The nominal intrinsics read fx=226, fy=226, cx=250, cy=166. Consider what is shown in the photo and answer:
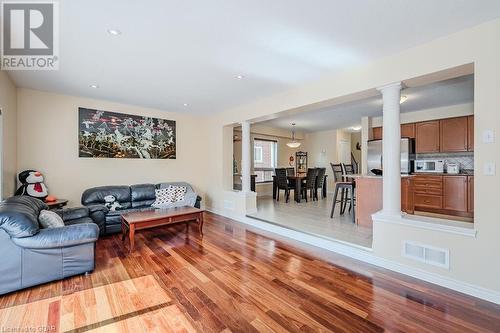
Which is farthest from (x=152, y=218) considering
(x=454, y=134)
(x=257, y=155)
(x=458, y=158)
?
(x=458, y=158)

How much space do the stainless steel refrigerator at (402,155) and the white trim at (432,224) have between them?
10.1ft

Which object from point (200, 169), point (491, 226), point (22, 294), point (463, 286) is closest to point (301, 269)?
point (463, 286)

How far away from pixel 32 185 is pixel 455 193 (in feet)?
26.1

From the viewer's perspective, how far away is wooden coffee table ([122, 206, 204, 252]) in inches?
128

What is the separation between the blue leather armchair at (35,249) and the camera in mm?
2137

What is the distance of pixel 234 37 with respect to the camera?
92.4 inches

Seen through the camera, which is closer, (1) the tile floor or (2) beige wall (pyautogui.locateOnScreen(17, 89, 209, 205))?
(1) the tile floor

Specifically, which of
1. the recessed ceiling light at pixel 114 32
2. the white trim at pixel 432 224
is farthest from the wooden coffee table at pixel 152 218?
the white trim at pixel 432 224

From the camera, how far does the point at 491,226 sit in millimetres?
2078

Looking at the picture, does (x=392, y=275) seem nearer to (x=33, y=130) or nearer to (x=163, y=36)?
(x=163, y=36)

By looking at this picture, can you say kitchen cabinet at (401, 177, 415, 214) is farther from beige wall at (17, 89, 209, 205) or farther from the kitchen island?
beige wall at (17, 89, 209, 205)

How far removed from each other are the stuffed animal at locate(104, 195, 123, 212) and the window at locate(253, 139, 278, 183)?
15.2 feet

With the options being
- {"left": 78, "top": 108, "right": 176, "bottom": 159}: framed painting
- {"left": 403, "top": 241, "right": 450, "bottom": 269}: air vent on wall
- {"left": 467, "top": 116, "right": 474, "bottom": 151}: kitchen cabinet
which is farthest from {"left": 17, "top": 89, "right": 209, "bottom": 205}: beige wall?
{"left": 467, "top": 116, "right": 474, "bottom": 151}: kitchen cabinet

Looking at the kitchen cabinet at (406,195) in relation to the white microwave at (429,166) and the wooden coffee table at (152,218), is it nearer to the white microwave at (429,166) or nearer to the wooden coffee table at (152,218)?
the white microwave at (429,166)
